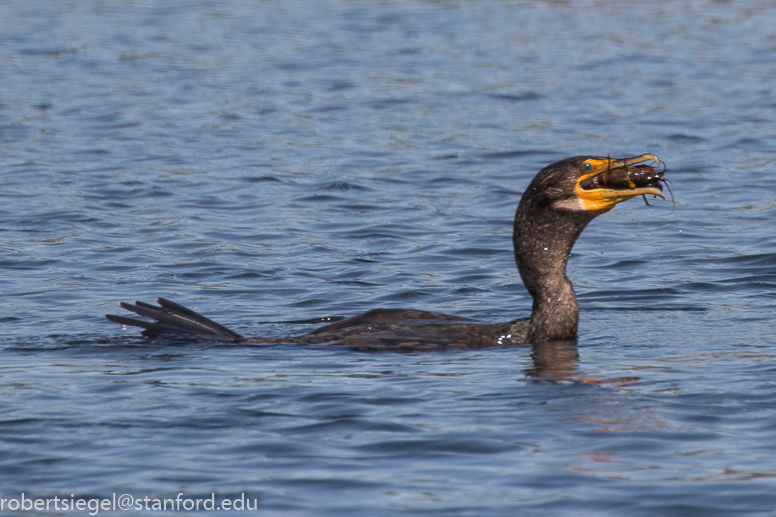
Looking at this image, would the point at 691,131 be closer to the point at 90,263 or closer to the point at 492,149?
the point at 492,149

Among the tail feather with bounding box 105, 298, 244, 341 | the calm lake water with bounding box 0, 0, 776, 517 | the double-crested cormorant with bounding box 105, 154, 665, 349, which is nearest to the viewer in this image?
the calm lake water with bounding box 0, 0, 776, 517

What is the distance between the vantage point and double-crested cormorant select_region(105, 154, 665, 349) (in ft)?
26.9

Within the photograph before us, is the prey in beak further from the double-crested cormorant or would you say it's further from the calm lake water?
the calm lake water

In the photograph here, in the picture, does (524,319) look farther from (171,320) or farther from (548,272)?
(171,320)

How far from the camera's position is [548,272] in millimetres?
8477

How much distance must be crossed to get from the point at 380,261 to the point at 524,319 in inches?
123

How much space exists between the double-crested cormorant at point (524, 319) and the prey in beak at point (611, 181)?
0.02m

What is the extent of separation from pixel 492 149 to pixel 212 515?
37.5ft

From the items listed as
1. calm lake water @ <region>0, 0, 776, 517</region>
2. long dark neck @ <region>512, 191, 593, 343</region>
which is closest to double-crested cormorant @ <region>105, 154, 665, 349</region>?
long dark neck @ <region>512, 191, 593, 343</region>

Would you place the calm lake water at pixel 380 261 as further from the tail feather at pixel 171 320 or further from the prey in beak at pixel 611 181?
the prey in beak at pixel 611 181

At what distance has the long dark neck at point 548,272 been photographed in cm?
841

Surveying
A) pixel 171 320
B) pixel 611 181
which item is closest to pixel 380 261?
pixel 171 320

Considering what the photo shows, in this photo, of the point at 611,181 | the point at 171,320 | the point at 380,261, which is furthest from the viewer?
the point at 380,261

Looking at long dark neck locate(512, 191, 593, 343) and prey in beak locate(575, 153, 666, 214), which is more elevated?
prey in beak locate(575, 153, 666, 214)
